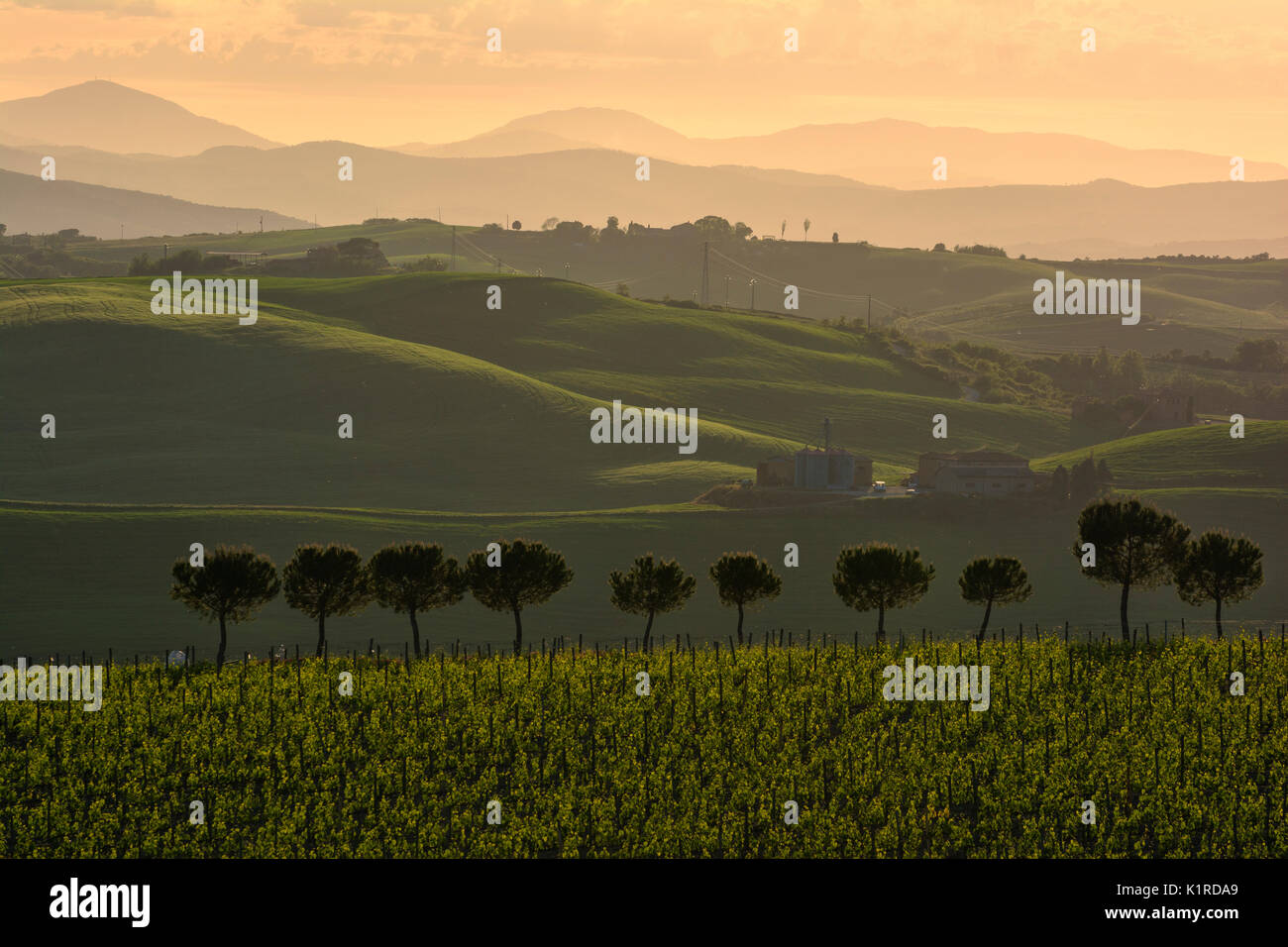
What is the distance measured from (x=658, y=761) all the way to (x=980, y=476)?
294ft

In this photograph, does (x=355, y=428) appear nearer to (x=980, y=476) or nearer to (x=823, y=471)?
(x=823, y=471)

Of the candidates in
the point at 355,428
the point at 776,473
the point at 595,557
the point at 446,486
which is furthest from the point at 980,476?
the point at 355,428

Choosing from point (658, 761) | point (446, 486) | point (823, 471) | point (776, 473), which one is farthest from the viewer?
point (446, 486)

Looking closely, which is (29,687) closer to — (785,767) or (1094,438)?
(785,767)

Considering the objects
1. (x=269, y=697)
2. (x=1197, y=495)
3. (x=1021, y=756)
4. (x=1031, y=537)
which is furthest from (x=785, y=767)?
(x=1197, y=495)

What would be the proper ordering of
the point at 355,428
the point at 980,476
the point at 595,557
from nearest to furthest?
the point at 595,557 < the point at 980,476 < the point at 355,428

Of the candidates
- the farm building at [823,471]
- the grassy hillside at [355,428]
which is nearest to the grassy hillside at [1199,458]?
the grassy hillside at [355,428]

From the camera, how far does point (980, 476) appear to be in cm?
13475

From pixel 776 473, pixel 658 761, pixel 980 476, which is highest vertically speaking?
pixel 776 473

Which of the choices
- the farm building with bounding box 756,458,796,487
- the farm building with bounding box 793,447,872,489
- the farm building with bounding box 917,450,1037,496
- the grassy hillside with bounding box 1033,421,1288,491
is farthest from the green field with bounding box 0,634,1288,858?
the grassy hillside with bounding box 1033,421,1288,491

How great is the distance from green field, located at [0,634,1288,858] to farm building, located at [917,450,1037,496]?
6957 cm

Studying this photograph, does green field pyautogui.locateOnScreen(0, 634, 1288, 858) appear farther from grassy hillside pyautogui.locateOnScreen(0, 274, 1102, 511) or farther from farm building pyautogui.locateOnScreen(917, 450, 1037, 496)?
grassy hillside pyautogui.locateOnScreen(0, 274, 1102, 511)
